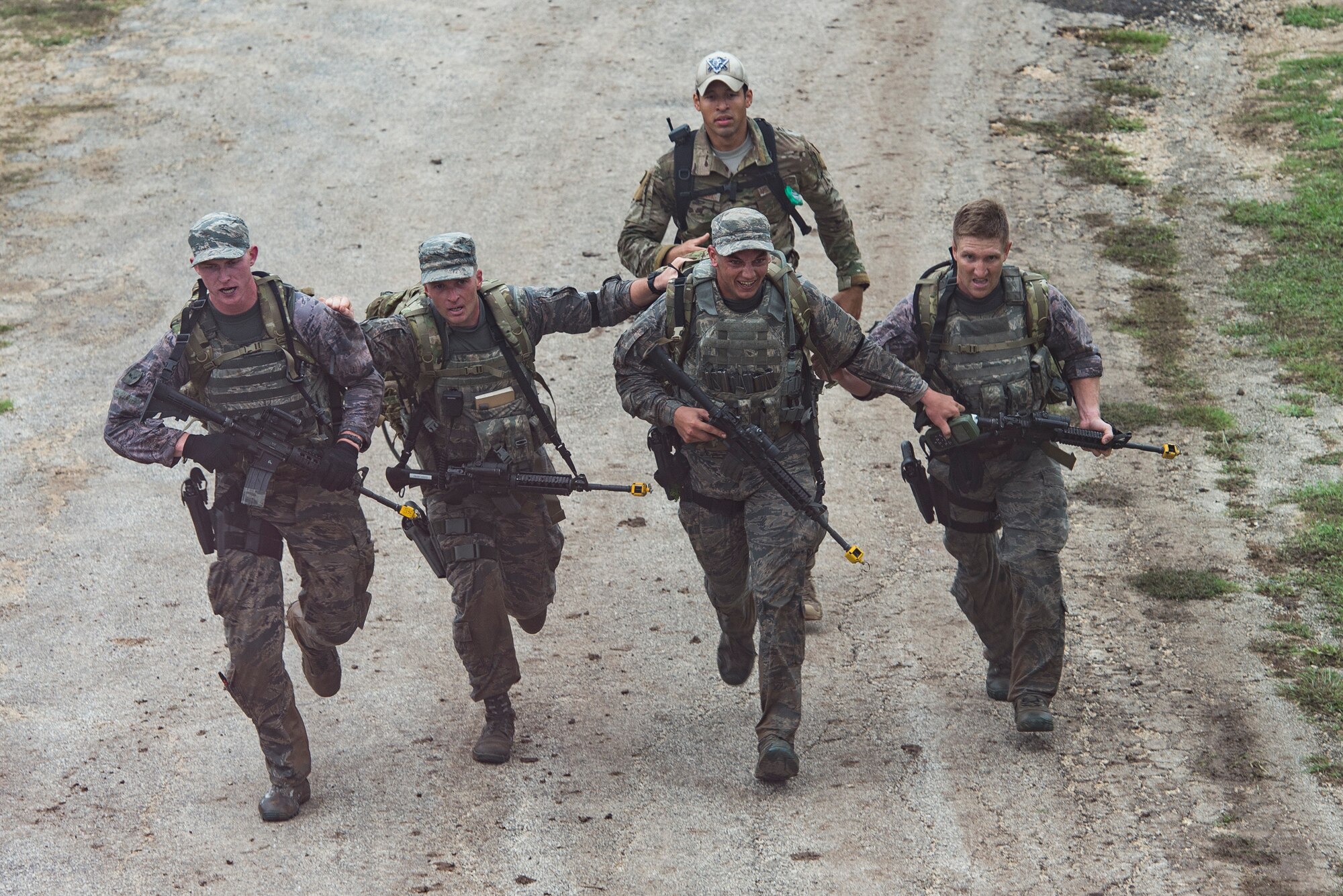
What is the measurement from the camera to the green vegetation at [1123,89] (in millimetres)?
14555

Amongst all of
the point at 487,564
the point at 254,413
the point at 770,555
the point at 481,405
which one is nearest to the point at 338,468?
the point at 254,413

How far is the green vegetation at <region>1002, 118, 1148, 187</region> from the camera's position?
13008mm

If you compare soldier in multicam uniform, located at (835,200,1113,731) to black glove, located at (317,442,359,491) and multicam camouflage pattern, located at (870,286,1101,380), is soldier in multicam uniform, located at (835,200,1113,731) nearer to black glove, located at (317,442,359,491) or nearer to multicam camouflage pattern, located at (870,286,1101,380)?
multicam camouflage pattern, located at (870,286,1101,380)

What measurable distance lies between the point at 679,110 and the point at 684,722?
9185mm

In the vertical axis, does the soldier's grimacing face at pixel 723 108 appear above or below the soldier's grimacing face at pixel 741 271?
above

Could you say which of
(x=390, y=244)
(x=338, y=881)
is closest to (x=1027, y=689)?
(x=338, y=881)

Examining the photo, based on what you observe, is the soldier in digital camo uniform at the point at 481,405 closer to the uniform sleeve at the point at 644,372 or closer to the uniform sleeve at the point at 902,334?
the uniform sleeve at the point at 644,372

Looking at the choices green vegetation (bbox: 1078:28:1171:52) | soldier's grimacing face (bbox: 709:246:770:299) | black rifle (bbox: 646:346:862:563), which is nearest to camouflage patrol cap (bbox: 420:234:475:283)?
black rifle (bbox: 646:346:862:563)

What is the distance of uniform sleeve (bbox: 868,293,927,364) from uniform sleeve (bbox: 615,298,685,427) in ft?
3.06

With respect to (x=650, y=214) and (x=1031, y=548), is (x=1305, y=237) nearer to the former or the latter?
(x=650, y=214)

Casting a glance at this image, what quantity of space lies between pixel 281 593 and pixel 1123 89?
1133 cm

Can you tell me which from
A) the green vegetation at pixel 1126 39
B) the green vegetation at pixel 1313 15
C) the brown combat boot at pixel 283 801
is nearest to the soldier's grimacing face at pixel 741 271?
the brown combat boot at pixel 283 801

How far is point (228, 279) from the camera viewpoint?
5973mm

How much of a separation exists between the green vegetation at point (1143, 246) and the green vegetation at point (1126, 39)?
413 centimetres
